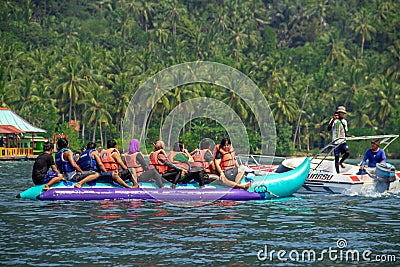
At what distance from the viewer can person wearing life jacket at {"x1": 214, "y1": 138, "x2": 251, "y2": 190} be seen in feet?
68.0

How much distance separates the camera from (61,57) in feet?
266

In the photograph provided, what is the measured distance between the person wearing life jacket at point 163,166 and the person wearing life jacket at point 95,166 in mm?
963

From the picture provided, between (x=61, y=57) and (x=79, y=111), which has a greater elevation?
(x=61, y=57)

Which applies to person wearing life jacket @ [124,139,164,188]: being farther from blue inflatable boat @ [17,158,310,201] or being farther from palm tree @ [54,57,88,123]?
palm tree @ [54,57,88,123]

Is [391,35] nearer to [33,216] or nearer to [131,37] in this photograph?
[131,37]

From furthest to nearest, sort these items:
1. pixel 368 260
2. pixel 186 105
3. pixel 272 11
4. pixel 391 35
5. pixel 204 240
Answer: pixel 272 11 < pixel 391 35 < pixel 186 105 < pixel 204 240 < pixel 368 260

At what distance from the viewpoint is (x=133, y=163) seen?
20656 mm

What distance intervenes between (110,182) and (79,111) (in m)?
54.9

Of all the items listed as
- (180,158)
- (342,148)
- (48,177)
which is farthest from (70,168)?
(342,148)

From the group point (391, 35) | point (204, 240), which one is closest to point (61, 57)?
point (391, 35)

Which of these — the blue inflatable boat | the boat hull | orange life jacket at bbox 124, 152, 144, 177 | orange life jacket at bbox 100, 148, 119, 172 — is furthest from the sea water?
orange life jacket at bbox 100, 148, 119, 172

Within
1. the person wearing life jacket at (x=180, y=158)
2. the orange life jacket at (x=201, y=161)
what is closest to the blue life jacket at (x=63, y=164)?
the person wearing life jacket at (x=180, y=158)

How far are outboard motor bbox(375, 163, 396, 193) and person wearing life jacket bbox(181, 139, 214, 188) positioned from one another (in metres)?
4.97

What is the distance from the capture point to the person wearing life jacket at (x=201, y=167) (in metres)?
20.7
